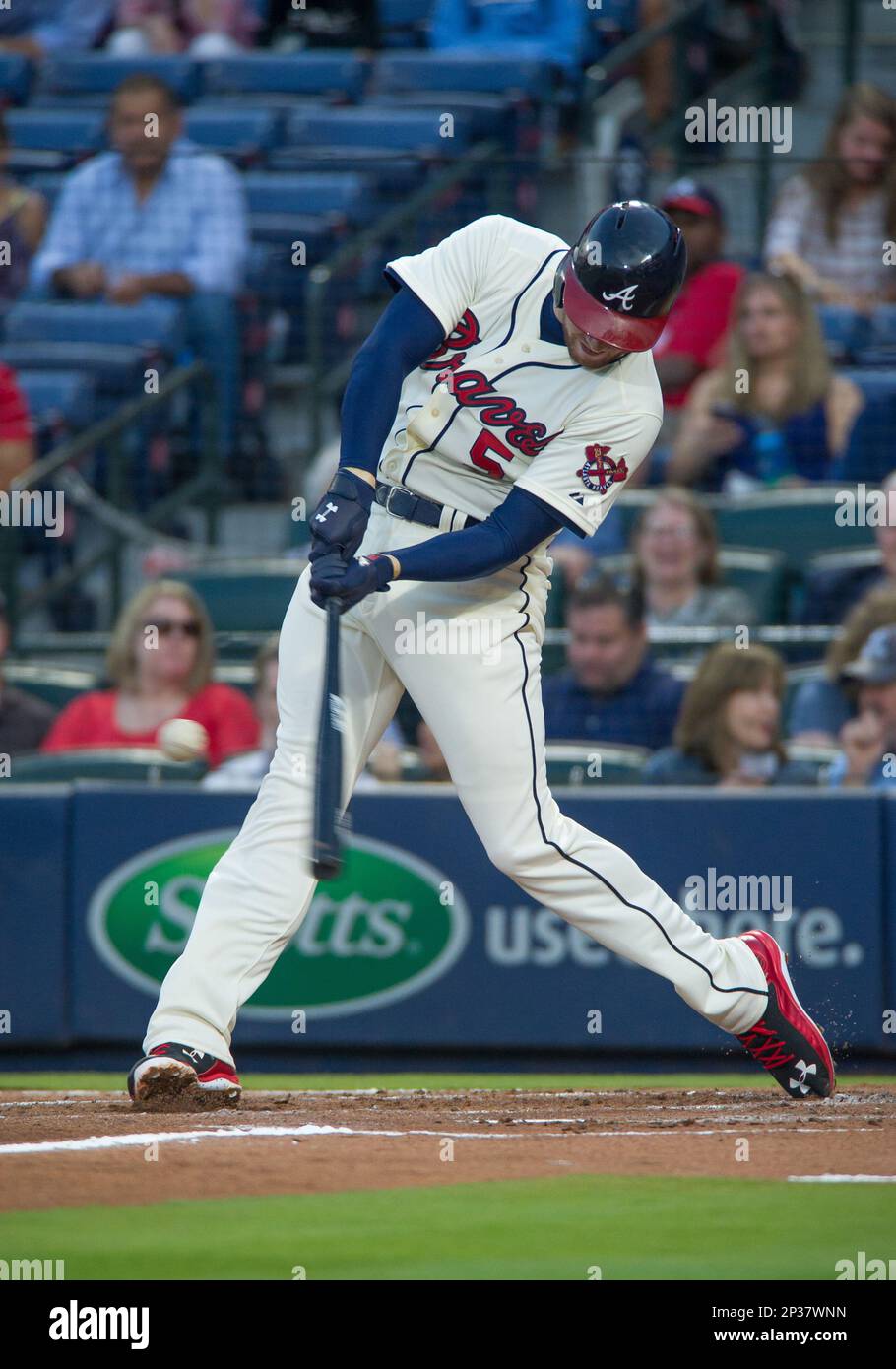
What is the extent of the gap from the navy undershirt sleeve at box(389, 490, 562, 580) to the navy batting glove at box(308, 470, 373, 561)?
4.3 inches

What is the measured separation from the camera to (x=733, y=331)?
8.05 metres

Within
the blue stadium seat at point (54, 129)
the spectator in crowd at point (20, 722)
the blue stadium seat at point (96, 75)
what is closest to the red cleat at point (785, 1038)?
the spectator in crowd at point (20, 722)

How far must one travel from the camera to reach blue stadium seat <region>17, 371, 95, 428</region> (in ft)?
28.2

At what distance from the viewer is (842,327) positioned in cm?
864

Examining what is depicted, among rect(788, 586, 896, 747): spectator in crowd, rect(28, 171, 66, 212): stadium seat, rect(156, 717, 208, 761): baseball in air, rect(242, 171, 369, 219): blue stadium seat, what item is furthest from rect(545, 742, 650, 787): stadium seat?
rect(28, 171, 66, 212): stadium seat

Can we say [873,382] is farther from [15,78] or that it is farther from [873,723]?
[15,78]

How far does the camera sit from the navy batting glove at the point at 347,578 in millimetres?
4012

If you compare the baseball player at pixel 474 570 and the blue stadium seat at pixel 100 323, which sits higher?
the blue stadium seat at pixel 100 323

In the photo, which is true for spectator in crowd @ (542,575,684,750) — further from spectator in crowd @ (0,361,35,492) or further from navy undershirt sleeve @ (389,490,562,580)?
navy undershirt sleeve @ (389,490,562,580)

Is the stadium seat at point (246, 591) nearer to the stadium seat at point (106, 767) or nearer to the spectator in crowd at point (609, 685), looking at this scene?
the stadium seat at point (106, 767)

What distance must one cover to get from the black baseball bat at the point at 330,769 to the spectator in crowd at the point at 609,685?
294 cm

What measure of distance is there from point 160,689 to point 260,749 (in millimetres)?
487

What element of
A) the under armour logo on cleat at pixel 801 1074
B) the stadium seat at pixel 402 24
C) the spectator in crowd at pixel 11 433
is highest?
the stadium seat at pixel 402 24

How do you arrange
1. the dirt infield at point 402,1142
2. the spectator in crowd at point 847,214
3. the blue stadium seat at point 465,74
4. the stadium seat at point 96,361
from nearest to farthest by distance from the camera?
the dirt infield at point 402,1142, the spectator in crowd at point 847,214, the stadium seat at point 96,361, the blue stadium seat at point 465,74
